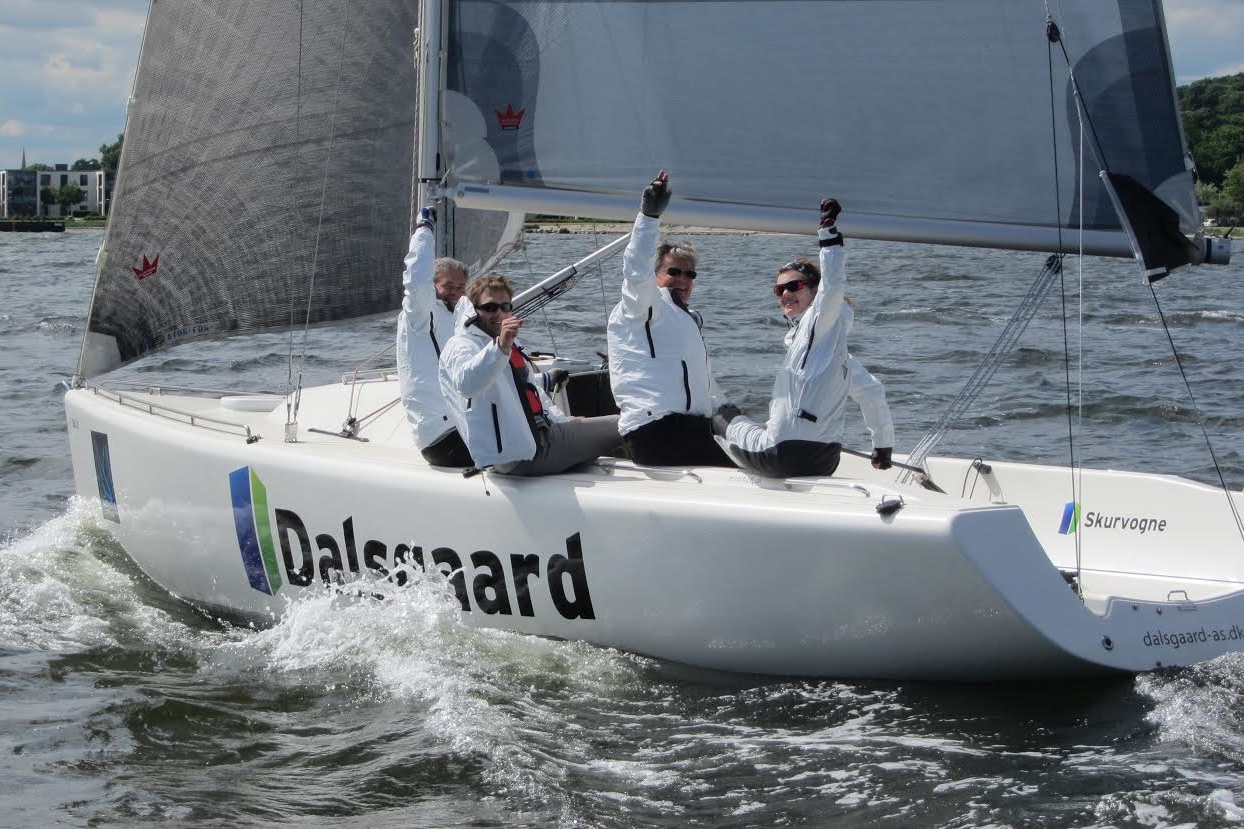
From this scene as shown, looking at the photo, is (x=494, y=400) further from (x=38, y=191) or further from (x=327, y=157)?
(x=38, y=191)

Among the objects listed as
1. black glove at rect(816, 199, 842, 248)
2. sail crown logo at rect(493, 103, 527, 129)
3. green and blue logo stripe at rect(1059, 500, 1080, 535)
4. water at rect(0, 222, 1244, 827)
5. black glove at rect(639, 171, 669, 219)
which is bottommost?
water at rect(0, 222, 1244, 827)

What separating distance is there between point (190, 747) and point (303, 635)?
1.01 m

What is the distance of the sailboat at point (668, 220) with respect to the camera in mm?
4805

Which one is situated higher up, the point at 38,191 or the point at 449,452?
the point at 38,191

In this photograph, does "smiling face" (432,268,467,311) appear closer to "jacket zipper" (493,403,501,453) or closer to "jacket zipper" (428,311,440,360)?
"jacket zipper" (428,311,440,360)

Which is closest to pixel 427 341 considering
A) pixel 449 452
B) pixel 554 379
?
pixel 449 452

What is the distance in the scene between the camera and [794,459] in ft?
17.0

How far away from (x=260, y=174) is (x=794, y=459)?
10.5ft

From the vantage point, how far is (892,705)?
15.8 ft

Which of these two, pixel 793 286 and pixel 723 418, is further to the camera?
pixel 723 418

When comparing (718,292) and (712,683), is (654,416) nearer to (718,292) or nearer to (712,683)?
(712,683)

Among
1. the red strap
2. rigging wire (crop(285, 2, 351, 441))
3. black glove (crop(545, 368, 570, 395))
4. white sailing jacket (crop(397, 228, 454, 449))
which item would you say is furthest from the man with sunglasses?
rigging wire (crop(285, 2, 351, 441))

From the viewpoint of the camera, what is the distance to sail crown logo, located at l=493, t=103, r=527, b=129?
20.1ft

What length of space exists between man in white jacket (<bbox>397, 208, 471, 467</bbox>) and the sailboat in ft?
0.65
